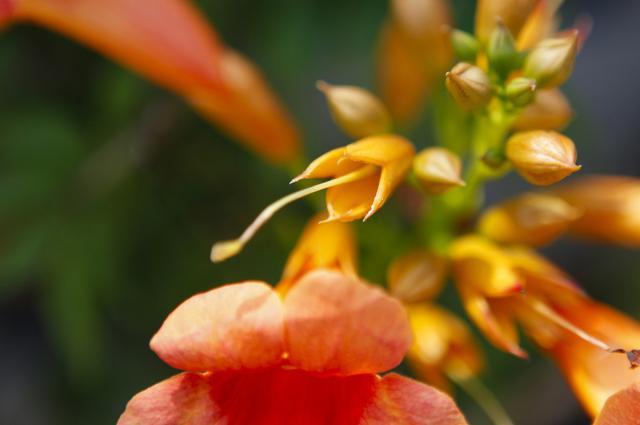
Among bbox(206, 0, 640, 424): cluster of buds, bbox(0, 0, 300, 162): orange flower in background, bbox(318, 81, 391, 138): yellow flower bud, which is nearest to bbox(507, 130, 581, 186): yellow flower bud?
bbox(206, 0, 640, 424): cluster of buds

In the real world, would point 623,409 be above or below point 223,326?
below

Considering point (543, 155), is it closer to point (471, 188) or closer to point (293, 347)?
point (471, 188)

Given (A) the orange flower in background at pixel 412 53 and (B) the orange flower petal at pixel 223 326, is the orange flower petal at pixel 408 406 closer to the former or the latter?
(B) the orange flower petal at pixel 223 326

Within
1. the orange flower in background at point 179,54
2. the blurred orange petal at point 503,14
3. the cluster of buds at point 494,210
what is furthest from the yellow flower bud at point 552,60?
the orange flower in background at point 179,54

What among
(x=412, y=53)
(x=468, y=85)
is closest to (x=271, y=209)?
(x=468, y=85)

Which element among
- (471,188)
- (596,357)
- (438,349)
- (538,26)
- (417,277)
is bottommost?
(596,357)

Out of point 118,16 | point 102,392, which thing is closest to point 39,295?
point 102,392

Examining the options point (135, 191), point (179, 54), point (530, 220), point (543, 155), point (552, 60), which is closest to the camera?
point (543, 155)
